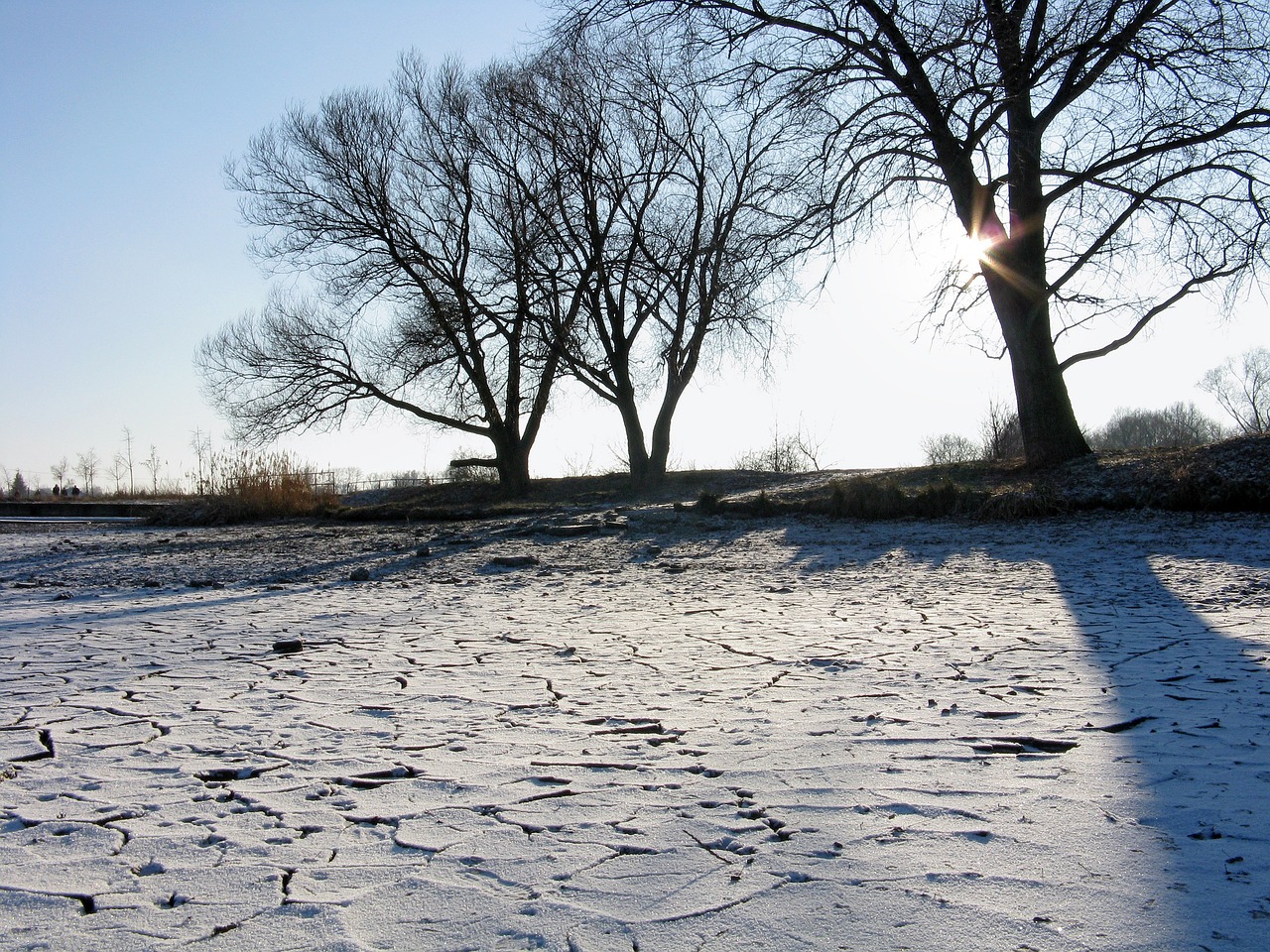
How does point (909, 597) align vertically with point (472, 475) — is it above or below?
below

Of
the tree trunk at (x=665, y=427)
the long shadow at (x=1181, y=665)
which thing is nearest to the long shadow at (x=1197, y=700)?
the long shadow at (x=1181, y=665)

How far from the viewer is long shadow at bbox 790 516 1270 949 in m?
1.78

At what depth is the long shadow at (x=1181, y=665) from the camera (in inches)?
70.0

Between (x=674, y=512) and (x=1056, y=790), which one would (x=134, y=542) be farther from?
(x=1056, y=790)

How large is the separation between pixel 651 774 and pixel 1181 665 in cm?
244

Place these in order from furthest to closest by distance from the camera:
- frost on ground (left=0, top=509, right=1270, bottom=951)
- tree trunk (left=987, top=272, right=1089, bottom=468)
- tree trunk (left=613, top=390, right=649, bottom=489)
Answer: tree trunk (left=613, top=390, right=649, bottom=489) → tree trunk (left=987, top=272, right=1089, bottom=468) → frost on ground (left=0, top=509, right=1270, bottom=951)

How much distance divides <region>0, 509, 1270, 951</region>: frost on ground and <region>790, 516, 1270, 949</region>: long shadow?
16mm

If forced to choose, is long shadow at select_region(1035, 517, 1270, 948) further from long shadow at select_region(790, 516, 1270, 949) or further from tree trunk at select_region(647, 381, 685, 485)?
tree trunk at select_region(647, 381, 685, 485)

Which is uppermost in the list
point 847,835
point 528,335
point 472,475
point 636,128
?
point 636,128

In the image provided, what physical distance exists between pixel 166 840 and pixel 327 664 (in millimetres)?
1958

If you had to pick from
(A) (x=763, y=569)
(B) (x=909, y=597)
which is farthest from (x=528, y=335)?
(B) (x=909, y=597)

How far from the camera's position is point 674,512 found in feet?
33.6

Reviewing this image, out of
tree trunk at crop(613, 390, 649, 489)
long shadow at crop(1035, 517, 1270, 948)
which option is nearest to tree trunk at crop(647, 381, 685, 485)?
tree trunk at crop(613, 390, 649, 489)

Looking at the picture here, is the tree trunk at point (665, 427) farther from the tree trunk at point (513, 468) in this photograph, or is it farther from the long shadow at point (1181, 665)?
the long shadow at point (1181, 665)
